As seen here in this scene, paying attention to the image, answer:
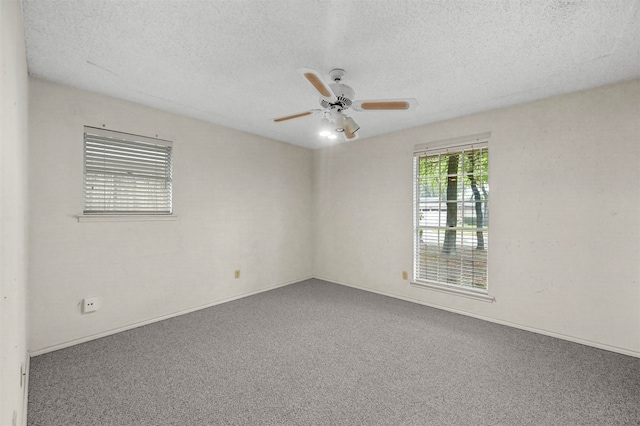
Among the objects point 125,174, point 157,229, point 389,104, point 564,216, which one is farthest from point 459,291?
point 125,174

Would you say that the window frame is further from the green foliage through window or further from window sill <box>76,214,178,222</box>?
the green foliage through window

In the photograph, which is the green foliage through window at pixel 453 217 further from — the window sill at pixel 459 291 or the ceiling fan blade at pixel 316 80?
the ceiling fan blade at pixel 316 80

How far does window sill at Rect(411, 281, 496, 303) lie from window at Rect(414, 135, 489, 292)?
1.7 inches

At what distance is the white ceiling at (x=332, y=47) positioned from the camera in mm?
1700

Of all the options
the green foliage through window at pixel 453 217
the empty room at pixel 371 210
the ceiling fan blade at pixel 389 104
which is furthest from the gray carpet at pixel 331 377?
the ceiling fan blade at pixel 389 104

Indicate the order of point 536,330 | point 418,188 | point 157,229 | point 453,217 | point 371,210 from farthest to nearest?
point 371,210, point 418,188, point 453,217, point 157,229, point 536,330

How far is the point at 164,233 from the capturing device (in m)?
3.37

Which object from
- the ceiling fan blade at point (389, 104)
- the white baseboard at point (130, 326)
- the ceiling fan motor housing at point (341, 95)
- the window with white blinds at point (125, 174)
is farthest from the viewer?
the window with white blinds at point (125, 174)

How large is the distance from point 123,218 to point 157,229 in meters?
0.36

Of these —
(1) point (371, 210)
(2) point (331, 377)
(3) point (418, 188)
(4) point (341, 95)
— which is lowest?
(2) point (331, 377)

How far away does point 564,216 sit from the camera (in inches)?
114

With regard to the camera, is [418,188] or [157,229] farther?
[418,188]

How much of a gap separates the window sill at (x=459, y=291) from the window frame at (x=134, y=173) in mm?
3309

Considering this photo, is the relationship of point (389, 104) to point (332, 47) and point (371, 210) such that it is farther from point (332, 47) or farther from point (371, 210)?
point (371, 210)
